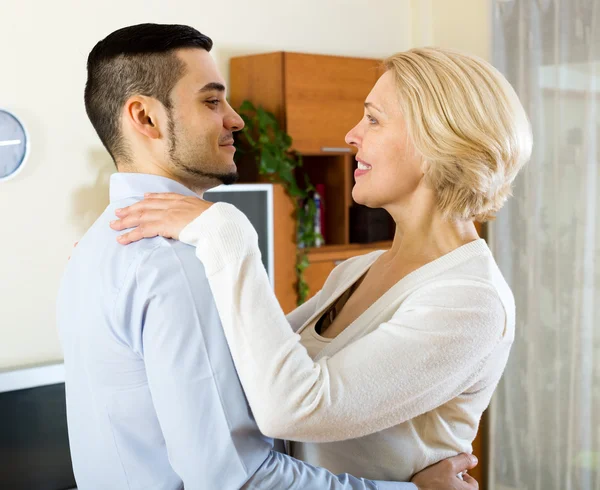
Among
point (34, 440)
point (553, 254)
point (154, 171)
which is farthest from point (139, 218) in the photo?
point (553, 254)

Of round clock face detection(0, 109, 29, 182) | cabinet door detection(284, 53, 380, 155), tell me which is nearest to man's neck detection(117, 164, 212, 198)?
round clock face detection(0, 109, 29, 182)

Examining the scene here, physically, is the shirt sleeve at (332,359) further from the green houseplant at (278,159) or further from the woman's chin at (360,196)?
the green houseplant at (278,159)

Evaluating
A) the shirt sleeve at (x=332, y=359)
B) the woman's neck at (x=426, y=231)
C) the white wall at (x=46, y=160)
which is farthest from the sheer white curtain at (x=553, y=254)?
the shirt sleeve at (x=332, y=359)

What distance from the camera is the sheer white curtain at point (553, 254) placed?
3.82 meters

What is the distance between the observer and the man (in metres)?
1.33

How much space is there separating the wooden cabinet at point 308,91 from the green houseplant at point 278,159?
75 millimetres

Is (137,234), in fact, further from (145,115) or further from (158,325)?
(145,115)

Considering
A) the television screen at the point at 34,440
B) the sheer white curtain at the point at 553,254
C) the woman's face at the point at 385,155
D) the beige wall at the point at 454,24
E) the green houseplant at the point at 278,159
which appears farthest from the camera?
the beige wall at the point at 454,24

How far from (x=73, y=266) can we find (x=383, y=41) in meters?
3.50

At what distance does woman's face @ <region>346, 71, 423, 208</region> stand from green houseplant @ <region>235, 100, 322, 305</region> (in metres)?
1.96

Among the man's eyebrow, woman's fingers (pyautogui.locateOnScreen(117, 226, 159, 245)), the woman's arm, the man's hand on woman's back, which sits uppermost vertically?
the man's eyebrow

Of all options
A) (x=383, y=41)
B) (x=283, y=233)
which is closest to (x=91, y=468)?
(x=283, y=233)

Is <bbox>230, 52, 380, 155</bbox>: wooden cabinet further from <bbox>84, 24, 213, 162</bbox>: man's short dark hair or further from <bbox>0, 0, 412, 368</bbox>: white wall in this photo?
<bbox>84, 24, 213, 162</bbox>: man's short dark hair

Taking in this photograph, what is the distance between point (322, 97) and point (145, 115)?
242 centimetres
